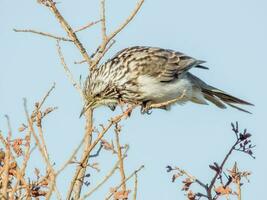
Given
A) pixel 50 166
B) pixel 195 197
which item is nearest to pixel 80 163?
pixel 50 166

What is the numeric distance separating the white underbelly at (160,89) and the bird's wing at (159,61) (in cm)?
11

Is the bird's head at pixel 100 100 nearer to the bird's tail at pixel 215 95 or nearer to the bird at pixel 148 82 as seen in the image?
the bird at pixel 148 82

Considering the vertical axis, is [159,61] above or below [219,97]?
above

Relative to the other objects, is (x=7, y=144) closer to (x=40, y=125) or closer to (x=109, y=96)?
(x=40, y=125)

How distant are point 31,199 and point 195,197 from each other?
1.33m

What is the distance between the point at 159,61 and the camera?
30.6 feet

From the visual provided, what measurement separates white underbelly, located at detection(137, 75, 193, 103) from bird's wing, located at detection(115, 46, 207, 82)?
0.37 feet

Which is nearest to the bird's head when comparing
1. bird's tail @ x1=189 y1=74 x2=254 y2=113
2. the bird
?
the bird

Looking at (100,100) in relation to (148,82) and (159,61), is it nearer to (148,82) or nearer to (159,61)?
(148,82)

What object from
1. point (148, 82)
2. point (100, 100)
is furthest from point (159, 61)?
point (100, 100)

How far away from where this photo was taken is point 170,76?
29.7 feet

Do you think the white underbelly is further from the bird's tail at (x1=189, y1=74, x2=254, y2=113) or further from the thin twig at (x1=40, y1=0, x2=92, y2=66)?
the thin twig at (x1=40, y1=0, x2=92, y2=66)

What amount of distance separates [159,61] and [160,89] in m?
0.88

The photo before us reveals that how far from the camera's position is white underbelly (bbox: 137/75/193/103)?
835cm
